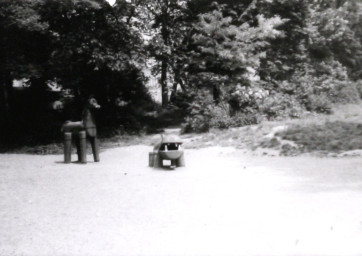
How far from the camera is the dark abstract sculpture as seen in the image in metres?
10.6

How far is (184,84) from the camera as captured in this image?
70.3ft

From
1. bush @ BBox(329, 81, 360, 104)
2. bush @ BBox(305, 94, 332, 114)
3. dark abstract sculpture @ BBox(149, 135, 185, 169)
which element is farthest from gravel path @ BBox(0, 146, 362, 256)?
bush @ BBox(329, 81, 360, 104)

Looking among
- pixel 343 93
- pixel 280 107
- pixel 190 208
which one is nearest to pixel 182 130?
pixel 280 107

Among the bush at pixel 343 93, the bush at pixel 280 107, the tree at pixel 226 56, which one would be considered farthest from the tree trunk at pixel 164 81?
the bush at pixel 343 93

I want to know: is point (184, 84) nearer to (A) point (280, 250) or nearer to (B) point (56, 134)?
(B) point (56, 134)

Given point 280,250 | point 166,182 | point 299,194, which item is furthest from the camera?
point 166,182

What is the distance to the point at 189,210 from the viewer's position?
22.0ft

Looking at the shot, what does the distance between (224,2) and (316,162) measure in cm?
1357

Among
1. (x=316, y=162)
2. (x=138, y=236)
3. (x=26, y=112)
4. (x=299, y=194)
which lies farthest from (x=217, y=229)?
(x=26, y=112)

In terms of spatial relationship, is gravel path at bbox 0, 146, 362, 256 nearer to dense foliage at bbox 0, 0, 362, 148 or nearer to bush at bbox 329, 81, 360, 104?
dense foliage at bbox 0, 0, 362, 148

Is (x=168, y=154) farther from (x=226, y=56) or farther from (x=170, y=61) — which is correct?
(x=170, y=61)

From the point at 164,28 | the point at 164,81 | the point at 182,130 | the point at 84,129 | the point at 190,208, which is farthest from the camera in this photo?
the point at 164,81

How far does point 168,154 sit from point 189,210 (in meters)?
3.92

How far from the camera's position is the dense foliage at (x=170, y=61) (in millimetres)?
17797
